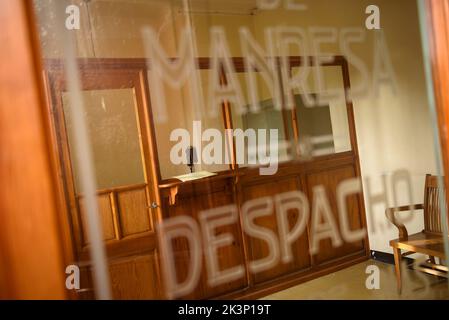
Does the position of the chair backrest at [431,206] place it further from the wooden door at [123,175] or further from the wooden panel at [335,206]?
the wooden door at [123,175]

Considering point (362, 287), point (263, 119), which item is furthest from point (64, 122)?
point (362, 287)

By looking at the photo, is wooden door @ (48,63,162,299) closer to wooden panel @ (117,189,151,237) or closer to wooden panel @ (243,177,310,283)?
wooden panel @ (117,189,151,237)

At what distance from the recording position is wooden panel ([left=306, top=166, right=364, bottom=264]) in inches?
135

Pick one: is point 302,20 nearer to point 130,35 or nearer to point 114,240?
point 130,35

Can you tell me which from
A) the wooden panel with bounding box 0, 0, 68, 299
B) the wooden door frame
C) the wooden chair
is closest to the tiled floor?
the wooden chair

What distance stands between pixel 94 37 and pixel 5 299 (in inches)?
98.4

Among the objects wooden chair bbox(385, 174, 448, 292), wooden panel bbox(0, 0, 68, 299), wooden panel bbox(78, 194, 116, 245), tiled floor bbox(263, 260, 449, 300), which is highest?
wooden panel bbox(0, 0, 68, 299)

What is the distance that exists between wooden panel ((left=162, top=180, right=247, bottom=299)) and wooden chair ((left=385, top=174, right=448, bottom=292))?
125cm

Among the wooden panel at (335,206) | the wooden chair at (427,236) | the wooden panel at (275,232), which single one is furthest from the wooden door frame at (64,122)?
the wooden chair at (427,236)

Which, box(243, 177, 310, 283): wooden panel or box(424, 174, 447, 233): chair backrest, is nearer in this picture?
box(424, 174, 447, 233): chair backrest

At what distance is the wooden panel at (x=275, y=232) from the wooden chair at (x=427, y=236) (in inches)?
30.8

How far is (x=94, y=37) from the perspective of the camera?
9.27 feet

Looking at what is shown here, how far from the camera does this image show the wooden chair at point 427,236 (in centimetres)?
267

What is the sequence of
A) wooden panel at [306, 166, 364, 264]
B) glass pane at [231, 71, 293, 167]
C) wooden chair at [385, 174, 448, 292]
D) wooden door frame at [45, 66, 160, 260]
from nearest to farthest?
wooden door frame at [45, 66, 160, 260], wooden chair at [385, 174, 448, 292], glass pane at [231, 71, 293, 167], wooden panel at [306, 166, 364, 264]
